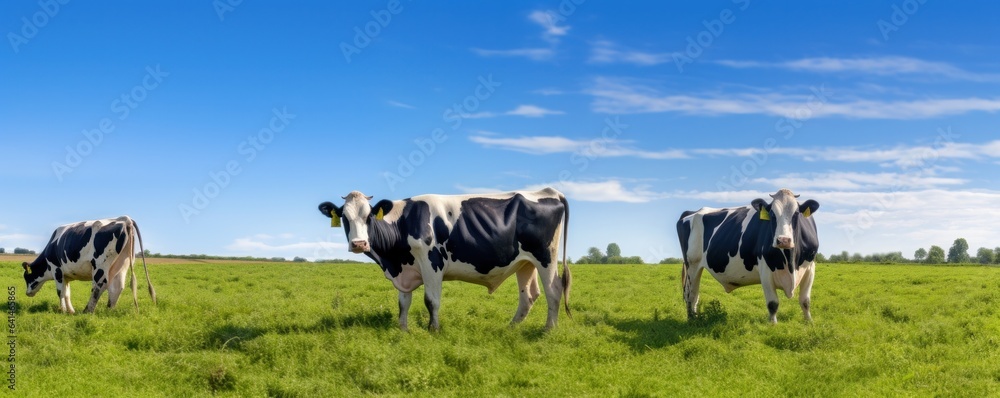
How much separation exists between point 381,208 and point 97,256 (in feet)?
22.7

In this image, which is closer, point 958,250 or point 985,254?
point 985,254

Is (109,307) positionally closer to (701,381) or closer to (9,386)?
(9,386)

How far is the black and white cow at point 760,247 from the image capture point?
512 inches

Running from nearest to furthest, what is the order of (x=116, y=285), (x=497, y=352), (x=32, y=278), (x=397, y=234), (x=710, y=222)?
1. (x=497, y=352)
2. (x=397, y=234)
3. (x=710, y=222)
4. (x=116, y=285)
5. (x=32, y=278)

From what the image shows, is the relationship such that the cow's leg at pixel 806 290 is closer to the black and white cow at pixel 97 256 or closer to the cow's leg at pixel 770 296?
the cow's leg at pixel 770 296

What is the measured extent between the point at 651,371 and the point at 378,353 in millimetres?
3703

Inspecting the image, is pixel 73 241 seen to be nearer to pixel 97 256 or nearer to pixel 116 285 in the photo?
pixel 97 256

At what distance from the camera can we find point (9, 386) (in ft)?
32.9

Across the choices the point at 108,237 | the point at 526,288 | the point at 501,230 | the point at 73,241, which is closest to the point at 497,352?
the point at 501,230

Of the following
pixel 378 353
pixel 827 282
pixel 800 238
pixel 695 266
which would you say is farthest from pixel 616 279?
Result: pixel 378 353

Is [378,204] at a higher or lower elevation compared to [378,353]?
higher

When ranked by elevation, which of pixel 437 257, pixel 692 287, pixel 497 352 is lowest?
pixel 497 352

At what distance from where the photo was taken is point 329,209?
13.0 metres

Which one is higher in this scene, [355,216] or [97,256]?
[355,216]
